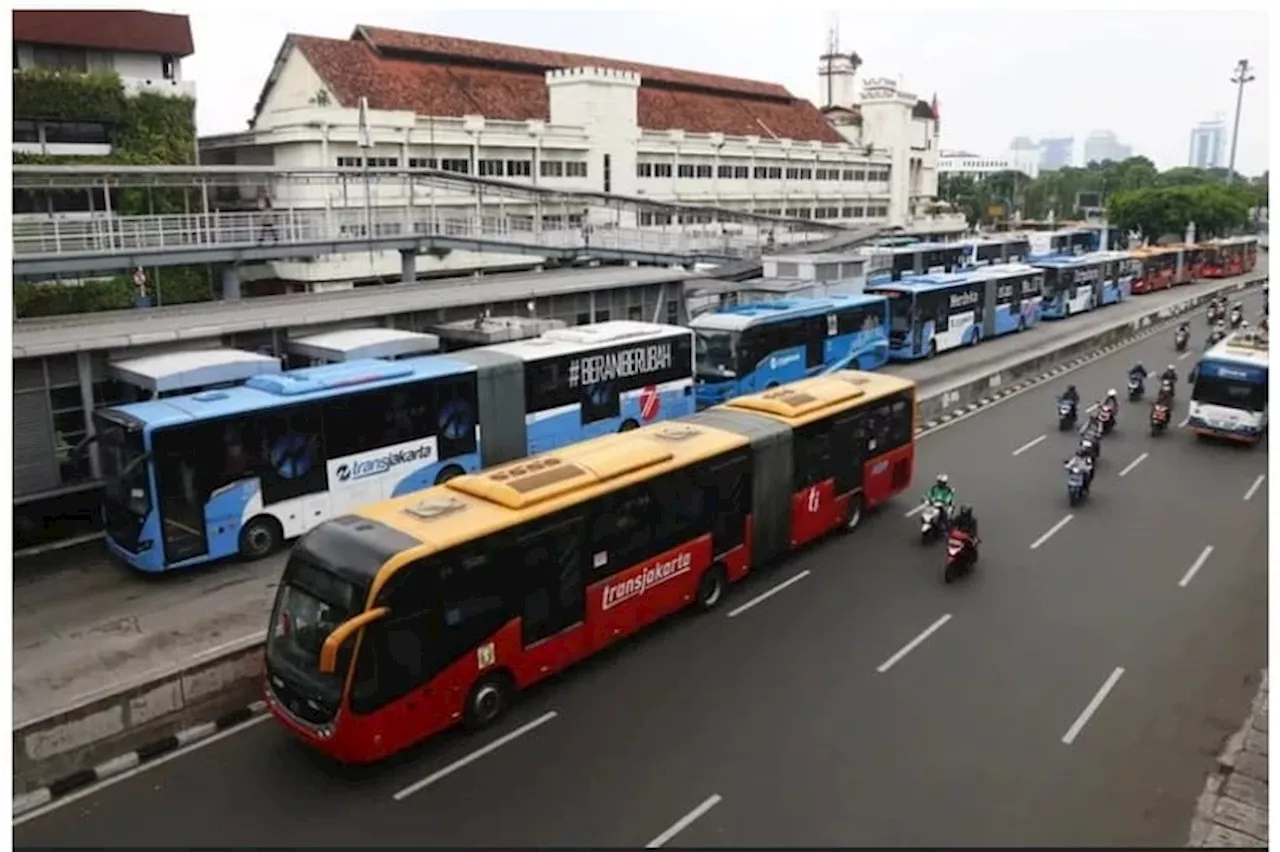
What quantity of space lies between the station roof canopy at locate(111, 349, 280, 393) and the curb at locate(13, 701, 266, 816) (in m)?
6.25

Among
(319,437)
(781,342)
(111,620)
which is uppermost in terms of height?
(781,342)

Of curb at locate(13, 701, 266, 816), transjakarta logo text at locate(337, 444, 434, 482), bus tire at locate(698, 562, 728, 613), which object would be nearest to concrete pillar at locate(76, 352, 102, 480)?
transjakarta logo text at locate(337, 444, 434, 482)

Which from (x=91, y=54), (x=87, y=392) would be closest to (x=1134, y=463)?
(x=87, y=392)

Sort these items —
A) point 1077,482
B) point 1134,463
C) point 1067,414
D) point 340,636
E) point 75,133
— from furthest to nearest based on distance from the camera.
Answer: point 75,133 → point 1067,414 → point 1134,463 → point 1077,482 → point 340,636

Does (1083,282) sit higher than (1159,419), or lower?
higher

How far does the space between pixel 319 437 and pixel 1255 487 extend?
17.4 metres

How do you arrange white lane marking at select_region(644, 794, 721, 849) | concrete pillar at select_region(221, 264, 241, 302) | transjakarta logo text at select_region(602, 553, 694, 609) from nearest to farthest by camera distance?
white lane marking at select_region(644, 794, 721, 849)
transjakarta logo text at select_region(602, 553, 694, 609)
concrete pillar at select_region(221, 264, 241, 302)

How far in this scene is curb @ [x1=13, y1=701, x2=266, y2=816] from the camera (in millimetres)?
9383

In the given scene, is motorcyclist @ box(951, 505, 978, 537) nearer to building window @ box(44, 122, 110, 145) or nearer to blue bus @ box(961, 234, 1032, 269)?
building window @ box(44, 122, 110, 145)

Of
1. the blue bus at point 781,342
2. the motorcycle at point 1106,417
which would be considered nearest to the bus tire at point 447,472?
the blue bus at point 781,342

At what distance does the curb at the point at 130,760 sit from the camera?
30.8 feet

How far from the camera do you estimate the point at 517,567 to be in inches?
419

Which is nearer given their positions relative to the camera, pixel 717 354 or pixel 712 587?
pixel 712 587

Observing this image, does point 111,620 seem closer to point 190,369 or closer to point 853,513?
point 190,369
